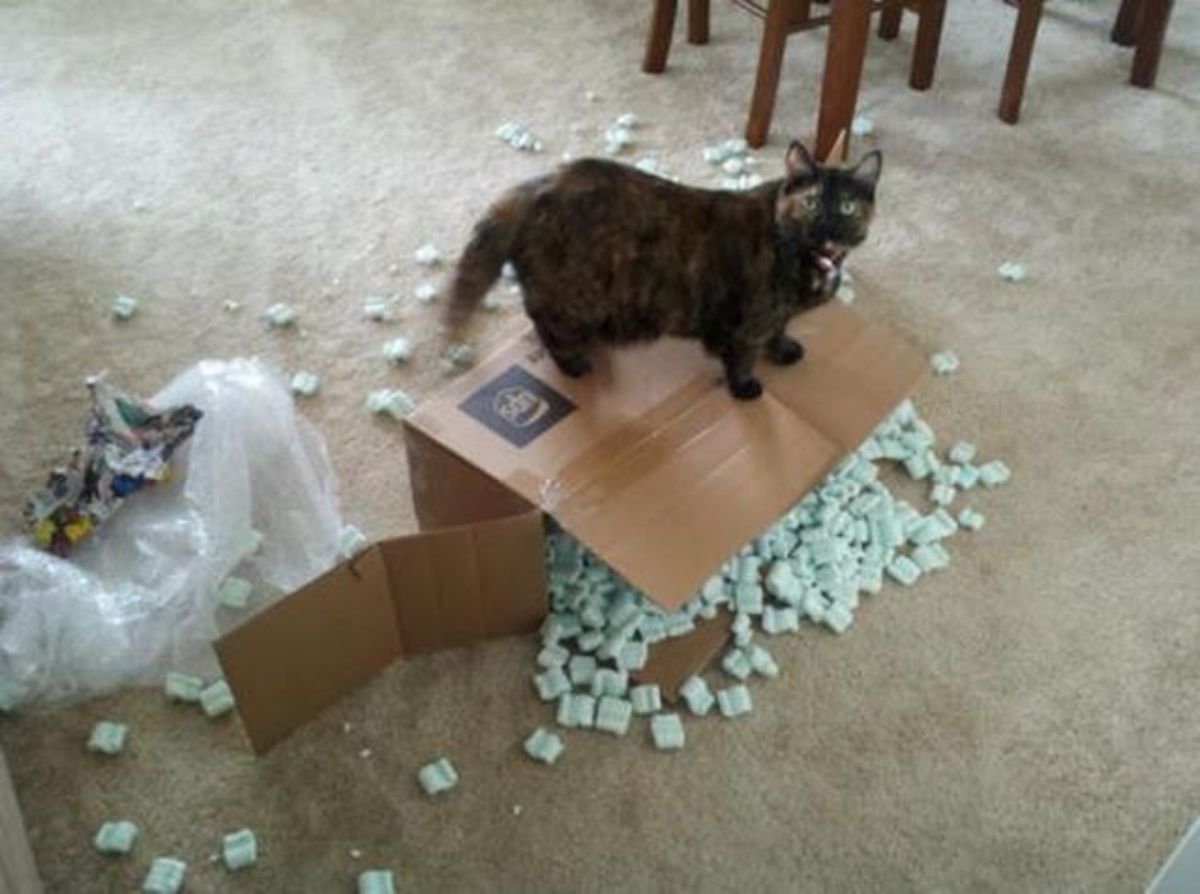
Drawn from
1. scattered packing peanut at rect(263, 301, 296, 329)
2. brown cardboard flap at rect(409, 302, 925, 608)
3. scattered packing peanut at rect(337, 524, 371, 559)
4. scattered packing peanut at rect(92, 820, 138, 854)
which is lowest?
scattered packing peanut at rect(92, 820, 138, 854)

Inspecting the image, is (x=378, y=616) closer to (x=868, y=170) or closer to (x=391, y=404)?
(x=391, y=404)

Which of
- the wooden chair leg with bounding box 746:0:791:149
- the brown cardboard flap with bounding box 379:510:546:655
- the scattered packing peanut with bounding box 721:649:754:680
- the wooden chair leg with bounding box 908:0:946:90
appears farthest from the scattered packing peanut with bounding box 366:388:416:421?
the wooden chair leg with bounding box 908:0:946:90

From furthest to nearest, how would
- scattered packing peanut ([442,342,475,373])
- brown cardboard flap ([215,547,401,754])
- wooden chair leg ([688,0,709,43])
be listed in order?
1. wooden chair leg ([688,0,709,43])
2. scattered packing peanut ([442,342,475,373])
3. brown cardboard flap ([215,547,401,754])

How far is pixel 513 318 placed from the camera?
1.88 m

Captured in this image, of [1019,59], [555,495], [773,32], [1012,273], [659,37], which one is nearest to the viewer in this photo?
[555,495]

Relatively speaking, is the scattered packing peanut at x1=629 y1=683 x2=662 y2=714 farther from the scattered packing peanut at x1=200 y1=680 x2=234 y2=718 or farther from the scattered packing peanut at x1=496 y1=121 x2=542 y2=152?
the scattered packing peanut at x1=496 y1=121 x2=542 y2=152

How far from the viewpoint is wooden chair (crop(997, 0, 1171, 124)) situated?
7.43ft

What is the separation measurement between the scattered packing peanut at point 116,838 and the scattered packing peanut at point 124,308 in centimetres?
92

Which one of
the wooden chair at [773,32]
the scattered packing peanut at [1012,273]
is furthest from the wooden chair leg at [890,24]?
the scattered packing peanut at [1012,273]

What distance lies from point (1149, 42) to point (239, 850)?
242cm

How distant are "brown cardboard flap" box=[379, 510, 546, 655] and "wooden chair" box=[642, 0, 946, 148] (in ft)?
4.15

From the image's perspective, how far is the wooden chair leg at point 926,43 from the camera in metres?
2.34

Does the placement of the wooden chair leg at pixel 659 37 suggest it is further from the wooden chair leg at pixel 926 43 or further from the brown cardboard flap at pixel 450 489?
the brown cardboard flap at pixel 450 489

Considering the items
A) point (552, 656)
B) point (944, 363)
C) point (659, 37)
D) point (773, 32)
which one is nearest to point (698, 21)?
point (659, 37)
